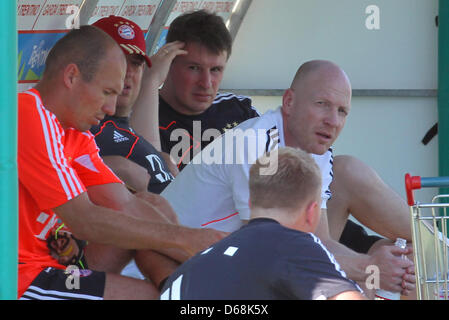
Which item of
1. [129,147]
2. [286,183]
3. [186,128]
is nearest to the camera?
[286,183]

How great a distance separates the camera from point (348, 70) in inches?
263

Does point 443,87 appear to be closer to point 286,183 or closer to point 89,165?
point 89,165

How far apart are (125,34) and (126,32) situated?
0.02 meters

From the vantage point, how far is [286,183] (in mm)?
2154

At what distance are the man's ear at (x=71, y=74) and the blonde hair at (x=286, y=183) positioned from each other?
0.81 meters

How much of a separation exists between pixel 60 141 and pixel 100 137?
0.85 m

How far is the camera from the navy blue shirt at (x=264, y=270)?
193 centimetres

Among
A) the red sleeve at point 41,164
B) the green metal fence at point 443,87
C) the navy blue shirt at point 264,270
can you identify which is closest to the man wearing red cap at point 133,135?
the red sleeve at point 41,164

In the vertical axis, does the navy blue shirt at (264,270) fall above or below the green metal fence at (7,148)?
below

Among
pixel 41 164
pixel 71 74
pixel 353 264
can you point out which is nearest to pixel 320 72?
pixel 353 264

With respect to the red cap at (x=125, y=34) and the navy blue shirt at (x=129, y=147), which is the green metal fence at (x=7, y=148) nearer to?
the navy blue shirt at (x=129, y=147)

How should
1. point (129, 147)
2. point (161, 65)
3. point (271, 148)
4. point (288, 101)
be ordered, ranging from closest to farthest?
point (271, 148) < point (288, 101) < point (129, 147) < point (161, 65)

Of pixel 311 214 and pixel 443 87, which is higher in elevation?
pixel 443 87

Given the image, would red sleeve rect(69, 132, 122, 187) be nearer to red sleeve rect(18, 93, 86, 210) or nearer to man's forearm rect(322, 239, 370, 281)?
red sleeve rect(18, 93, 86, 210)
